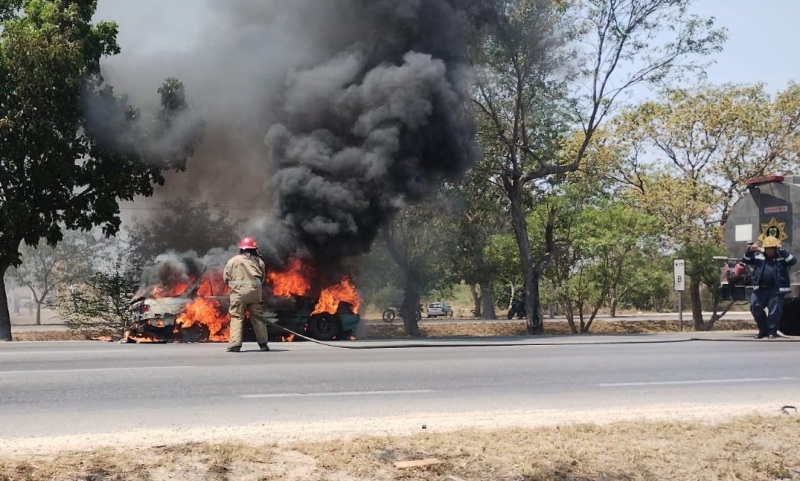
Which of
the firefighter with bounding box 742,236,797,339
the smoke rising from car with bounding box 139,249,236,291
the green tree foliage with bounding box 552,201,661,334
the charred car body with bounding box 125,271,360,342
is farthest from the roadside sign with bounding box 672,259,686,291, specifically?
the smoke rising from car with bounding box 139,249,236,291

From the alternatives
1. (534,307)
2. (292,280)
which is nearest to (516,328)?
(534,307)

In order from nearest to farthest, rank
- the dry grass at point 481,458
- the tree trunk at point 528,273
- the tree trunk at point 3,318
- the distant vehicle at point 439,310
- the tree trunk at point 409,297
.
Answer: the dry grass at point 481,458 < the tree trunk at point 3,318 < the tree trunk at point 528,273 < the tree trunk at point 409,297 < the distant vehicle at point 439,310

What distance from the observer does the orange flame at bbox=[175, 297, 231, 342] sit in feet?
47.3

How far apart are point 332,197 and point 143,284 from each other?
408 centimetres

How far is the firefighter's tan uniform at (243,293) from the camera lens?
462 inches

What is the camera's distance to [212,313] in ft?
47.6

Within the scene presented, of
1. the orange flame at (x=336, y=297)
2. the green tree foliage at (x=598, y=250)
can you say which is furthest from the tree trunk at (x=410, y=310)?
the orange flame at (x=336, y=297)

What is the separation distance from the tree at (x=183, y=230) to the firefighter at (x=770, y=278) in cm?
1294

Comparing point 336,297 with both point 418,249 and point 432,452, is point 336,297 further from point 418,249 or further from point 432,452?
point 432,452

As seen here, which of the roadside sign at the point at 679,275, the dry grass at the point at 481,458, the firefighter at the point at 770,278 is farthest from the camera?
the roadside sign at the point at 679,275

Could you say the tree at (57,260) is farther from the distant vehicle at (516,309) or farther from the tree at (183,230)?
the distant vehicle at (516,309)

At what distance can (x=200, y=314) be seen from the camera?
14.4m

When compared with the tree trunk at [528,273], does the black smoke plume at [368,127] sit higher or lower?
higher

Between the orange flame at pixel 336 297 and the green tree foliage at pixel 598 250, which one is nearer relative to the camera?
the orange flame at pixel 336 297
